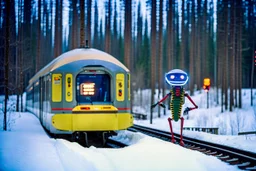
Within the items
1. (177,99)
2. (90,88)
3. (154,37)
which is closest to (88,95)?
(90,88)

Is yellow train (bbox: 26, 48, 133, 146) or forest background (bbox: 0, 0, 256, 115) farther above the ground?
forest background (bbox: 0, 0, 256, 115)

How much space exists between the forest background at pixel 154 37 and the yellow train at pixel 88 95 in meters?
3.16

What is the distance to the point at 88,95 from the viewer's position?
44.5 ft

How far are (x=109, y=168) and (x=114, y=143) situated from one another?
24.6ft

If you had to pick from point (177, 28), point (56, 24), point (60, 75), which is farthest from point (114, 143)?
point (177, 28)

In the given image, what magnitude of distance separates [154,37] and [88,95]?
75.5 feet

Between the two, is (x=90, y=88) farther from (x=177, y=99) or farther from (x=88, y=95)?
(x=177, y=99)

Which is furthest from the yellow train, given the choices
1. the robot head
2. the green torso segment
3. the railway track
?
the railway track

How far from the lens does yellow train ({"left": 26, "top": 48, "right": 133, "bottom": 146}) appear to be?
43.0 feet

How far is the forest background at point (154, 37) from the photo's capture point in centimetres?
3125

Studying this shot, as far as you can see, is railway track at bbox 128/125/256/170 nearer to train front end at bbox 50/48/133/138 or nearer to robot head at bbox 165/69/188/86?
robot head at bbox 165/69/188/86

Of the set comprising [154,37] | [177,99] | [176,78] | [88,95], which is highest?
[154,37]

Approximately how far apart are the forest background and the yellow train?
316cm

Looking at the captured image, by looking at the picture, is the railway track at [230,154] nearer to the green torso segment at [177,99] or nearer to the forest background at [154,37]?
the green torso segment at [177,99]
